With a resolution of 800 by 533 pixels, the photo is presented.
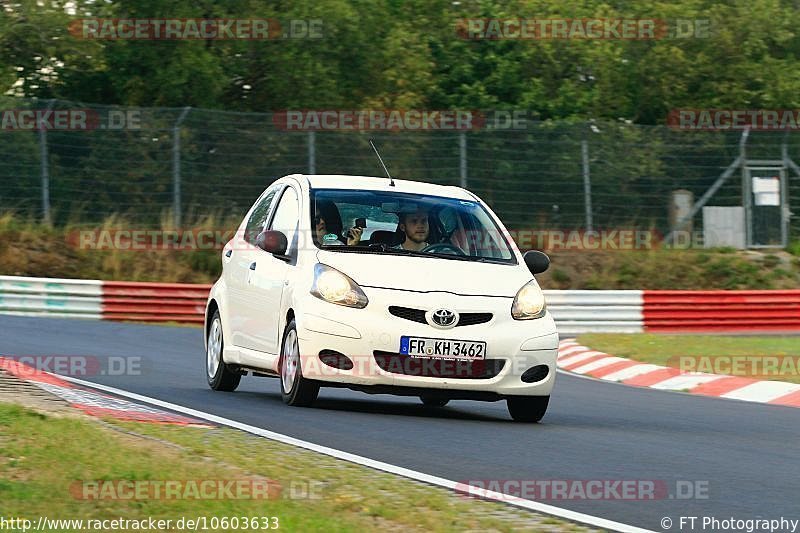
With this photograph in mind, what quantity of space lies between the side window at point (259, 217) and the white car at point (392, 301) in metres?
0.30

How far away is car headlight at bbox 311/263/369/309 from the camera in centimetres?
1058

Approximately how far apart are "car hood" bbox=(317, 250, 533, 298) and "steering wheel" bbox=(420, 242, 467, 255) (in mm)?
308

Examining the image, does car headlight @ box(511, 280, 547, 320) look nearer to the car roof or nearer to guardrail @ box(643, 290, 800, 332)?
the car roof

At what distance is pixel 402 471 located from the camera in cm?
805

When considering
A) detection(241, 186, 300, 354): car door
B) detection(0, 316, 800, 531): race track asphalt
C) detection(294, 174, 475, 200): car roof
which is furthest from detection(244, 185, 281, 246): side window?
detection(0, 316, 800, 531): race track asphalt

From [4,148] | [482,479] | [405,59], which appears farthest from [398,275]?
[405,59]

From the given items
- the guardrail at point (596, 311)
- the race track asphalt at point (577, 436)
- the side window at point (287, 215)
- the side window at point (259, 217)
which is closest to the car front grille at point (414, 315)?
the race track asphalt at point (577, 436)

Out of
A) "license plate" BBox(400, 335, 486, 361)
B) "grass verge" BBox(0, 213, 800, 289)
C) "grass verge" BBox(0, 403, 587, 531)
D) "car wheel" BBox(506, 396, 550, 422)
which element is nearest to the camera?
"grass verge" BBox(0, 403, 587, 531)

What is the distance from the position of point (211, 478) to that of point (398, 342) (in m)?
3.58

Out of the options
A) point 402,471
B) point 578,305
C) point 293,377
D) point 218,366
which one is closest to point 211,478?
point 402,471

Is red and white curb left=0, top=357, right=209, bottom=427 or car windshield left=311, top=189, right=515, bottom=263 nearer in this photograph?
red and white curb left=0, top=357, right=209, bottom=427

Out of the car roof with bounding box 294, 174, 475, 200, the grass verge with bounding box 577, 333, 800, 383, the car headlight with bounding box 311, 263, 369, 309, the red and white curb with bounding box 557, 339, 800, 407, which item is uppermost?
the car roof with bounding box 294, 174, 475, 200

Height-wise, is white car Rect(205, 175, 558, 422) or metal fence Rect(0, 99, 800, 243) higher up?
metal fence Rect(0, 99, 800, 243)

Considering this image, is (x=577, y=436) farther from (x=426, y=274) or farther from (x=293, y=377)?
(x=293, y=377)
